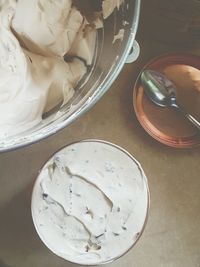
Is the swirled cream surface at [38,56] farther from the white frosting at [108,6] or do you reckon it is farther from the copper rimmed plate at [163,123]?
the copper rimmed plate at [163,123]

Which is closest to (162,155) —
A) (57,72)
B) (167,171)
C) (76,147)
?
(167,171)

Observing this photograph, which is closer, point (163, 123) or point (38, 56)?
point (38, 56)

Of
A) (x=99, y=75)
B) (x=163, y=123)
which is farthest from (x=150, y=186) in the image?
(x=99, y=75)

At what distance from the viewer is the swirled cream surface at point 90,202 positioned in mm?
857

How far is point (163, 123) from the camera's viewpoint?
94 cm

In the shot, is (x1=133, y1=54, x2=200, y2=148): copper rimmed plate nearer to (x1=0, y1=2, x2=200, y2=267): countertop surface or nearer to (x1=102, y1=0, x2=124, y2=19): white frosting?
(x1=0, y1=2, x2=200, y2=267): countertop surface

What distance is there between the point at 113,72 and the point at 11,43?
0.58ft

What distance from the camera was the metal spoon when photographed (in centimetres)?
93

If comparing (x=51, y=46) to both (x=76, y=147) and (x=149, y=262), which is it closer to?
(x=76, y=147)

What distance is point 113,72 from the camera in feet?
2.43

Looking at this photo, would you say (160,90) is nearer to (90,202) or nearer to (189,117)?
(189,117)

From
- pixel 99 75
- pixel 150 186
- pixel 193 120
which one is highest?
pixel 99 75

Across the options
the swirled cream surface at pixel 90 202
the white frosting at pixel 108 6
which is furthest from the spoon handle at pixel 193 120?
the white frosting at pixel 108 6

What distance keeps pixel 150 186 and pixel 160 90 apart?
0.18 metres
